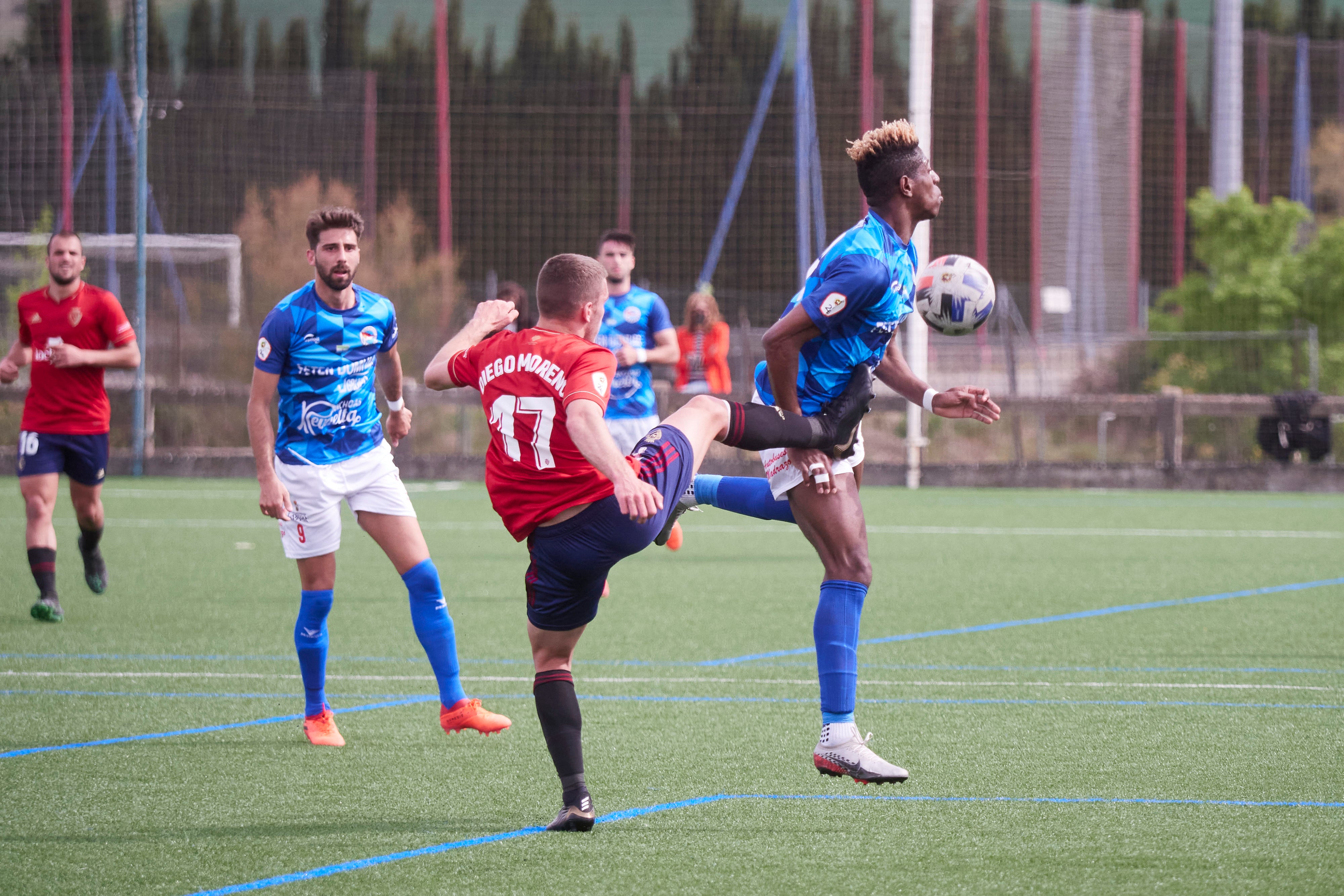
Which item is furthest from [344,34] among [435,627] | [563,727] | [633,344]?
[563,727]

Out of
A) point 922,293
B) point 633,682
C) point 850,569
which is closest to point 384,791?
point 850,569

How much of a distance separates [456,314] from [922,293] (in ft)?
64.5

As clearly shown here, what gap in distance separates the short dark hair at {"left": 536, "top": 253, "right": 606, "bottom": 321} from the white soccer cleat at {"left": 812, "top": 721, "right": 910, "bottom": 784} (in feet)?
5.11

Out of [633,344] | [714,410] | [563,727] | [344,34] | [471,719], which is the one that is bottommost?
[471,719]

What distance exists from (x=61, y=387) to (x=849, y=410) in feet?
19.9

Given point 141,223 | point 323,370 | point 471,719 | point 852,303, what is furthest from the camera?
point 141,223

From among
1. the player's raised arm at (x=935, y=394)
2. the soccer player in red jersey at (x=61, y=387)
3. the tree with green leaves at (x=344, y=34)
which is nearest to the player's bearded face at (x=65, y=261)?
the soccer player in red jersey at (x=61, y=387)

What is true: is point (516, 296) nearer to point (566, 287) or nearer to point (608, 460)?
point (566, 287)

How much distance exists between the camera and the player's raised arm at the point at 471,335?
16.8 feet

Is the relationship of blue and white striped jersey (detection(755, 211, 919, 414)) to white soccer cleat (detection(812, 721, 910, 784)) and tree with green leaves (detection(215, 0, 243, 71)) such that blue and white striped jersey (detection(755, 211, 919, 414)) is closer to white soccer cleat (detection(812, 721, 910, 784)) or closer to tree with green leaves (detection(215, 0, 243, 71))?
white soccer cleat (detection(812, 721, 910, 784))

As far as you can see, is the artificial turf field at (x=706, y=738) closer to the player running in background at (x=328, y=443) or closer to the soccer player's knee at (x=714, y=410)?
the player running in background at (x=328, y=443)

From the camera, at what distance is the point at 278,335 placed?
6.36m

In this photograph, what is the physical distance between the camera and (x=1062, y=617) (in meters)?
9.59

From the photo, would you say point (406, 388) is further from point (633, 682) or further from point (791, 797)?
point (791, 797)
